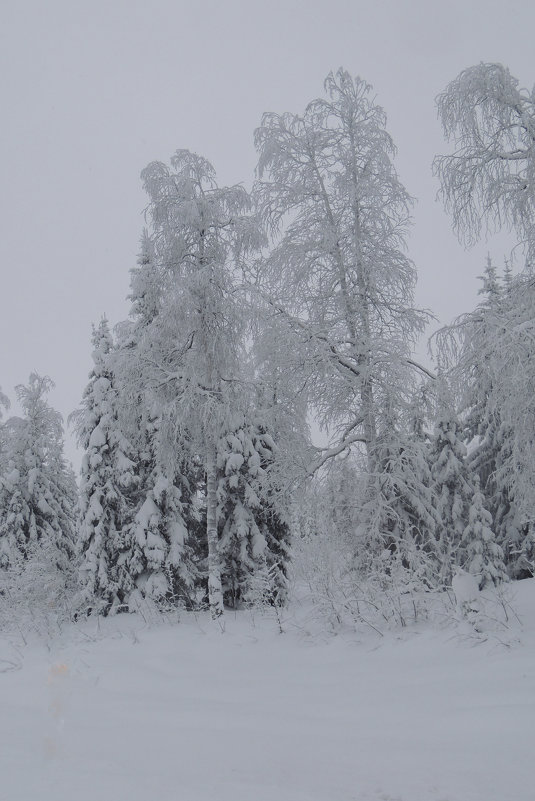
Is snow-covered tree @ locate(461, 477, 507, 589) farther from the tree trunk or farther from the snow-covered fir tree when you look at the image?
the tree trunk

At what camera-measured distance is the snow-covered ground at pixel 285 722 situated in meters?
3.22

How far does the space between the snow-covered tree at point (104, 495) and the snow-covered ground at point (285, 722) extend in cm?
895

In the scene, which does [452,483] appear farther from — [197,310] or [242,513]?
[197,310]

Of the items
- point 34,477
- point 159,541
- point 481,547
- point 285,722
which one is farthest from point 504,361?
point 34,477

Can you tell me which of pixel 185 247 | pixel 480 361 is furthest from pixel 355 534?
pixel 185 247

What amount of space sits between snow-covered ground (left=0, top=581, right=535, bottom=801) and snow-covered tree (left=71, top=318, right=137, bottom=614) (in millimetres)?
8945

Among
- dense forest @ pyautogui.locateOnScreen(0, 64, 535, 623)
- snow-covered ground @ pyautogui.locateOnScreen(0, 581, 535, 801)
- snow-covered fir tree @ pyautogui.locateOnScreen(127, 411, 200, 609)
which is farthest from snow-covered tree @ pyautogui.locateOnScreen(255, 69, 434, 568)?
snow-covered fir tree @ pyautogui.locateOnScreen(127, 411, 200, 609)

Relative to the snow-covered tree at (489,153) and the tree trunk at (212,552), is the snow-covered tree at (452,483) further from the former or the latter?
the snow-covered tree at (489,153)

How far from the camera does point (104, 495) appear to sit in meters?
18.4

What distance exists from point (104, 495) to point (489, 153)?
15173 millimetres

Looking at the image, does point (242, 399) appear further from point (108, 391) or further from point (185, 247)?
point (108, 391)

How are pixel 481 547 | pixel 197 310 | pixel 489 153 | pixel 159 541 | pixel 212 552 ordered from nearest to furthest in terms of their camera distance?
pixel 489 153
pixel 212 552
pixel 197 310
pixel 159 541
pixel 481 547

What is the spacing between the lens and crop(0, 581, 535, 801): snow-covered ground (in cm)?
322

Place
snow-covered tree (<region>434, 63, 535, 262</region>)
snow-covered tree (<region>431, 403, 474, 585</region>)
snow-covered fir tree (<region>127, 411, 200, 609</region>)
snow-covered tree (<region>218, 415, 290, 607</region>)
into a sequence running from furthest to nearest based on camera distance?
snow-covered tree (<region>431, 403, 474, 585</region>) → snow-covered tree (<region>218, 415, 290, 607</region>) → snow-covered fir tree (<region>127, 411, 200, 609</region>) → snow-covered tree (<region>434, 63, 535, 262</region>)
